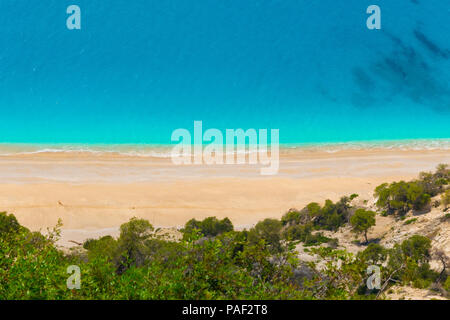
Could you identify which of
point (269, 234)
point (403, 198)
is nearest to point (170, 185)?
point (269, 234)

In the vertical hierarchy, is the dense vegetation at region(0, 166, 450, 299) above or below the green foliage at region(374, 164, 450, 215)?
below

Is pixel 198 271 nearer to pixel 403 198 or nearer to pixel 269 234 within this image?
pixel 269 234

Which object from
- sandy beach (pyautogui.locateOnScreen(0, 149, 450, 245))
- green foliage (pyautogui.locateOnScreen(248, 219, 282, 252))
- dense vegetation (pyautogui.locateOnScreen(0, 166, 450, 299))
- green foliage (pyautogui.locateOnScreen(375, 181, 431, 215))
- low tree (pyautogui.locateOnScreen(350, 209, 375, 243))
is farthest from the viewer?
sandy beach (pyautogui.locateOnScreen(0, 149, 450, 245))

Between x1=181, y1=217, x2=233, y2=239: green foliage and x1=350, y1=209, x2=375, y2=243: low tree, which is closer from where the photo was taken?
x1=350, y1=209, x2=375, y2=243: low tree

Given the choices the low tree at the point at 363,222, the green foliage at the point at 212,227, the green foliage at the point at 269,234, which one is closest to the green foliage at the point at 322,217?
the green foliage at the point at 269,234

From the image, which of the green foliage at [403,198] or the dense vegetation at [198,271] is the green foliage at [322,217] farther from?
the dense vegetation at [198,271]

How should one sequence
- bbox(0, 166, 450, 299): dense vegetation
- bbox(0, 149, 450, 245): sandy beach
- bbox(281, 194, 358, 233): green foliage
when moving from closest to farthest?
bbox(0, 166, 450, 299): dense vegetation
bbox(281, 194, 358, 233): green foliage
bbox(0, 149, 450, 245): sandy beach

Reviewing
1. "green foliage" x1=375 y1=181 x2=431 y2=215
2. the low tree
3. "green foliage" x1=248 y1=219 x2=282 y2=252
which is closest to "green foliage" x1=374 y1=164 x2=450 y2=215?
"green foliage" x1=375 y1=181 x2=431 y2=215

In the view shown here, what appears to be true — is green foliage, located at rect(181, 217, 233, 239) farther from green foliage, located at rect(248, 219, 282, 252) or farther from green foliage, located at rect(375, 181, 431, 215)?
green foliage, located at rect(375, 181, 431, 215)
